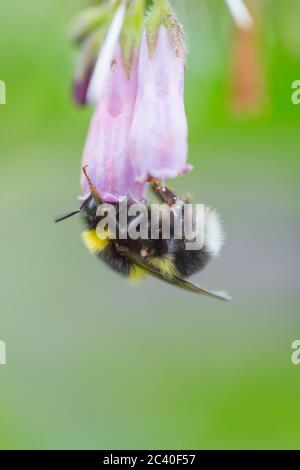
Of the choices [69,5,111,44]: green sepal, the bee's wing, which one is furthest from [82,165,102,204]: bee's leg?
[69,5,111,44]: green sepal

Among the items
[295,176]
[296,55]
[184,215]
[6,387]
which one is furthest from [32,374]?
[184,215]

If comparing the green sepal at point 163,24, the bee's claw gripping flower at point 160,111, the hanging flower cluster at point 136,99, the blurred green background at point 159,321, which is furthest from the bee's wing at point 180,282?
the blurred green background at point 159,321

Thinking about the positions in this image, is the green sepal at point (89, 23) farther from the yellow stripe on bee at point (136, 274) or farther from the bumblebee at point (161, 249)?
the yellow stripe on bee at point (136, 274)

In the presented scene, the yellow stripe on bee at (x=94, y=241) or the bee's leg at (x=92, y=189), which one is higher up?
the bee's leg at (x=92, y=189)

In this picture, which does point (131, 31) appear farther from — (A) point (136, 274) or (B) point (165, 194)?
(A) point (136, 274)

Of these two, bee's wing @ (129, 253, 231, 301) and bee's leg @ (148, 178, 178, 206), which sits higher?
bee's leg @ (148, 178, 178, 206)

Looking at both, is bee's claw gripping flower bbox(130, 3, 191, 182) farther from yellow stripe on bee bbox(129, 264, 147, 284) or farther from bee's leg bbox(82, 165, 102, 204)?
yellow stripe on bee bbox(129, 264, 147, 284)
